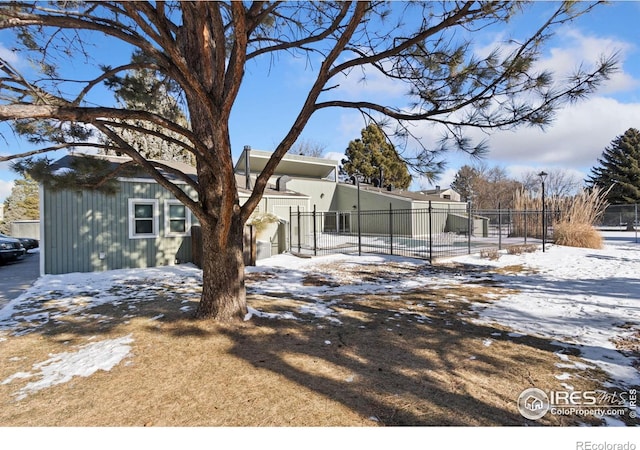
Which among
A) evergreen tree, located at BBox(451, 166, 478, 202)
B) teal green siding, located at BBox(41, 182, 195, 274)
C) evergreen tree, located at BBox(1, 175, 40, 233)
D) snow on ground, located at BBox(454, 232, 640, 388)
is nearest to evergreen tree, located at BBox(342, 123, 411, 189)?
evergreen tree, located at BBox(451, 166, 478, 202)

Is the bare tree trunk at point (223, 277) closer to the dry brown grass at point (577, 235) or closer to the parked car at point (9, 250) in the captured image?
the parked car at point (9, 250)

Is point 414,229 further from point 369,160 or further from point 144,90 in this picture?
point 144,90

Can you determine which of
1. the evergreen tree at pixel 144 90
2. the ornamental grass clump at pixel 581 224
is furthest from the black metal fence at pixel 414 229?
the evergreen tree at pixel 144 90

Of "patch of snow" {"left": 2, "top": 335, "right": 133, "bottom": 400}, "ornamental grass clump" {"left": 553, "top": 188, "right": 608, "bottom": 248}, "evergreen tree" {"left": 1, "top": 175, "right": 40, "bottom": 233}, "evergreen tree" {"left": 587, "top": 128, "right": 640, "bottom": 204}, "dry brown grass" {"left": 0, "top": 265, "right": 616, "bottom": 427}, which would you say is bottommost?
"patch of snow" {"left": 2, "top": 335, "right": 133, "bottom": 400}

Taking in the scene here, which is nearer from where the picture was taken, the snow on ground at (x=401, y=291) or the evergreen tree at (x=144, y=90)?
the snow on ground at (x=401, y=291)

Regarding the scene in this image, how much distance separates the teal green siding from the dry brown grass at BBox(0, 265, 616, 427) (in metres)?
5.06

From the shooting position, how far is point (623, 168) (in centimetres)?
2781

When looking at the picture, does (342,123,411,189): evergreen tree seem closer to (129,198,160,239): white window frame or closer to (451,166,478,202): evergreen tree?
(451,166,478,202): evergreen tree

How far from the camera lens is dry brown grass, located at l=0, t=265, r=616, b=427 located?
227cm

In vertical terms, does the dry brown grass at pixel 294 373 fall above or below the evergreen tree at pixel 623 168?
below

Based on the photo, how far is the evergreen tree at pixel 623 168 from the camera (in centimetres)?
2761

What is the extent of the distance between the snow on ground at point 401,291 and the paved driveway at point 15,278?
0.34 meters

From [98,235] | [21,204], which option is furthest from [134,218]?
[21,204]

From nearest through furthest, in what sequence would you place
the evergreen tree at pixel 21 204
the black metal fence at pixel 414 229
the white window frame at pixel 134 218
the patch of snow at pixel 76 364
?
the patch of snow at pixel 76 364 < the white window frame at pixel 134 218 < the black metal fence at pixel 414 229 < the evergreen tree at pixel 21 204
